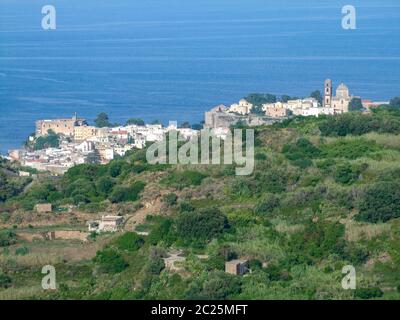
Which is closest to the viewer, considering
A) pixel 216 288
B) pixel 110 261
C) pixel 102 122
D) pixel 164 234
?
pixel 216 288

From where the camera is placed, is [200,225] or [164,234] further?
[164,234]

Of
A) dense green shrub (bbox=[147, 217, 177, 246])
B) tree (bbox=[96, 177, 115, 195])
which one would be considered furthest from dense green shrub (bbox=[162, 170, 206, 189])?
dense green shrub (bbox=[147, 217, 177, 246])

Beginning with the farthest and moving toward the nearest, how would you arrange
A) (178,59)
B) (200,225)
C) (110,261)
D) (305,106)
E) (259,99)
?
(178,59) < (259,99) < (305,106) < (200,225) < (110,261)

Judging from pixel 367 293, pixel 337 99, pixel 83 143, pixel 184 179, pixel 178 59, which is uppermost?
pixel 178 59

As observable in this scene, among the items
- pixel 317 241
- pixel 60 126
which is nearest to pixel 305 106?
pixel 60 126

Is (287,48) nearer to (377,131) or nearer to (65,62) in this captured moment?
(65,62)

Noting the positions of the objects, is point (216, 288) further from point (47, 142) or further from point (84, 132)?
Result: point (84, 132)

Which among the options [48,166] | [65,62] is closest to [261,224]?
[48,166]
